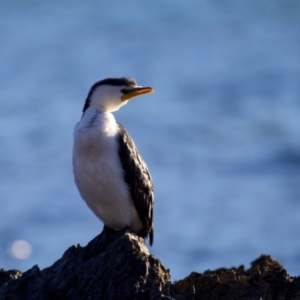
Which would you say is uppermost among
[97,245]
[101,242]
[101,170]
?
[101,170]

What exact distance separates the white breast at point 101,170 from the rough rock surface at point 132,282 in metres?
1.96

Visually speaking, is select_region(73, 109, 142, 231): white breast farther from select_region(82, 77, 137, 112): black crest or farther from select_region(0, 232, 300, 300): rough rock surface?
select_region(0, 232, 300, 300): rough rock surface

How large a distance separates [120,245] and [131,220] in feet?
8.46

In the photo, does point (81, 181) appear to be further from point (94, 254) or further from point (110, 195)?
point (94, 254)

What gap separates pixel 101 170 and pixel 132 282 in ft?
8.83

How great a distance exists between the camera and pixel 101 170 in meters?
9.72

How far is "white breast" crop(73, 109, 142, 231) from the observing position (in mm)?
9695

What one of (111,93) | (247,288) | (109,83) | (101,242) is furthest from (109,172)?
(247,288)

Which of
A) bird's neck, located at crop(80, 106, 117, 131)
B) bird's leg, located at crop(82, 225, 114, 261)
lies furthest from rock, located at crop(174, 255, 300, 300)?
bird's neck, located at crop(80, 106, 117, 131)

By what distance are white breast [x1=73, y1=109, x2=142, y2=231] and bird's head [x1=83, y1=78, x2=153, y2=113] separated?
0.41 m

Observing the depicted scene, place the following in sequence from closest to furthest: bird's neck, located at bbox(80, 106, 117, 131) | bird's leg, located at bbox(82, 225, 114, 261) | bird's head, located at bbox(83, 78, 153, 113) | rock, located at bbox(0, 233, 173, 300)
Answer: rock, located at bbox(0, 233, 173, 300), bird's leg, located at bbox(82, 225, 114, 261), bird's neck, located at bbox(80, 106, 117, 131), bird's head, located at bbox(83, 78, 153, 113)

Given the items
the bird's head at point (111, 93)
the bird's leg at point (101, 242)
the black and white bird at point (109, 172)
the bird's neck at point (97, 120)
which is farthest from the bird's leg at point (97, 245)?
the bird's head at point (111, 93)

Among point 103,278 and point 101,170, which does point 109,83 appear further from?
point 103,278

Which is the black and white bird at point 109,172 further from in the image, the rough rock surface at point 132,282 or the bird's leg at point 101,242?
the rough rock surface at point 132,282
